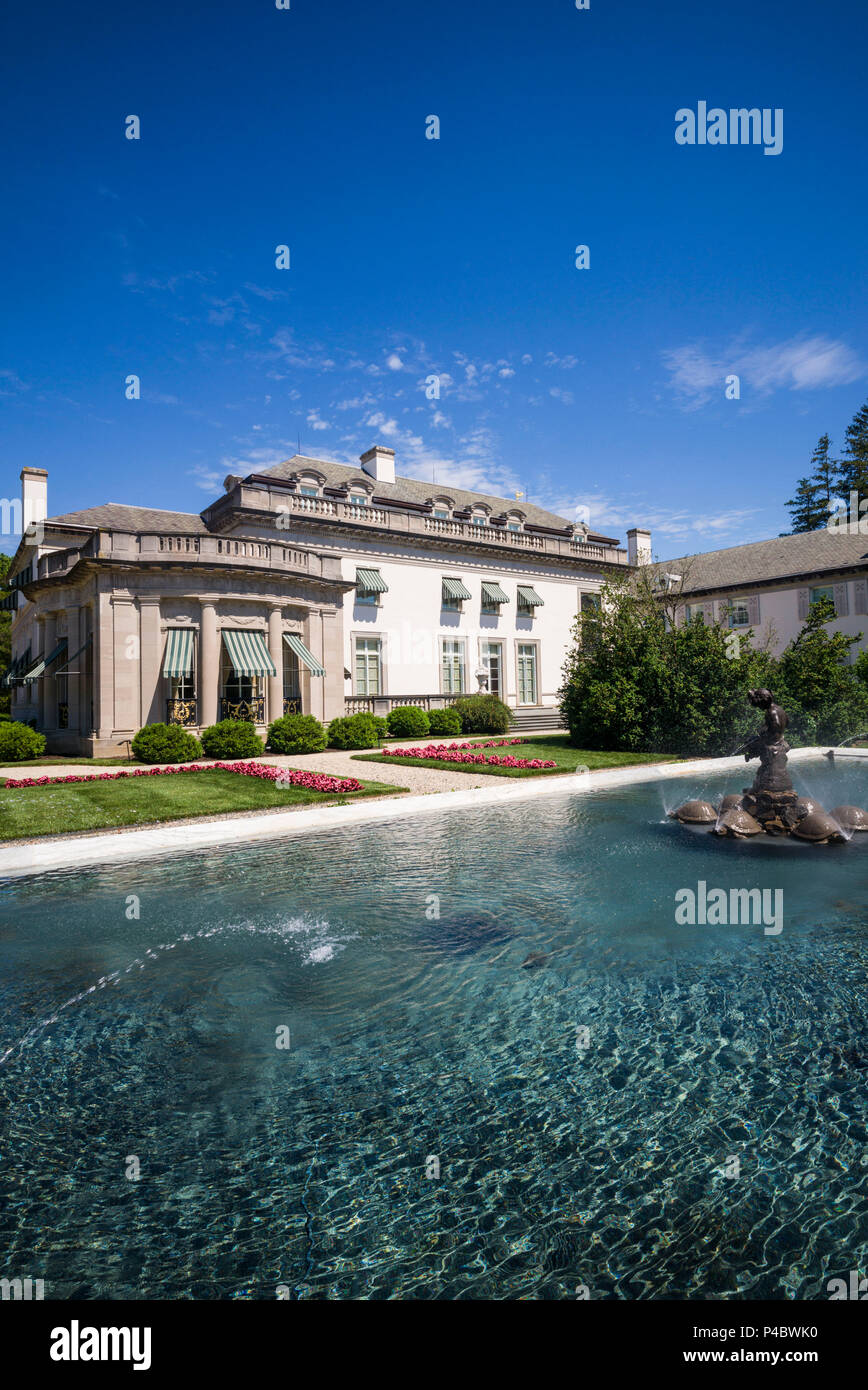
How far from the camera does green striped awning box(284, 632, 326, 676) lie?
27.7 metres

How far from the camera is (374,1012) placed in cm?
546

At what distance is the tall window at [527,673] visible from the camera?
135 feet

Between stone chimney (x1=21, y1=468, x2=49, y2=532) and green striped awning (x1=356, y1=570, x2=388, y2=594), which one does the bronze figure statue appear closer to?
green striped awning (x1=356, y1=570, x2=388, y2=594)

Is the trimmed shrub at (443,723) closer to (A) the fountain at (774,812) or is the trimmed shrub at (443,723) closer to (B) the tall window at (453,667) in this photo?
(B) the tall window at (453,667)

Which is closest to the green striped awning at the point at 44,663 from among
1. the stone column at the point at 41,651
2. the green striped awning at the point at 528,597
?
the stone column at the point at 41,651

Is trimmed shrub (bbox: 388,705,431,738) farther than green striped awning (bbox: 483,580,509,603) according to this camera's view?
No

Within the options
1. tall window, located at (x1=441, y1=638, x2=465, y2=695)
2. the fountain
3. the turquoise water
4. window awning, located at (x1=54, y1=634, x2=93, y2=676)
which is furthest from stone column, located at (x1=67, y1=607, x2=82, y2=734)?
the fountain

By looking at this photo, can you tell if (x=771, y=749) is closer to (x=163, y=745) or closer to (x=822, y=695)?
(x=163, y=745)

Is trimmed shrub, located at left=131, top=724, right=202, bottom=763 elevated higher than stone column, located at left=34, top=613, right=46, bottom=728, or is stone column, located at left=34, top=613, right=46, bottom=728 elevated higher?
stone column, located at left=34, top=613, right=46, bottom=728

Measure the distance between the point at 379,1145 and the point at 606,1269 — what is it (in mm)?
1343

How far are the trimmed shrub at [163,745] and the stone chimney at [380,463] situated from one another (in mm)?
23212

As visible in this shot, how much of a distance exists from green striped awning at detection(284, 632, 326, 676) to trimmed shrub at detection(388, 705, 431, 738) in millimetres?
4101
